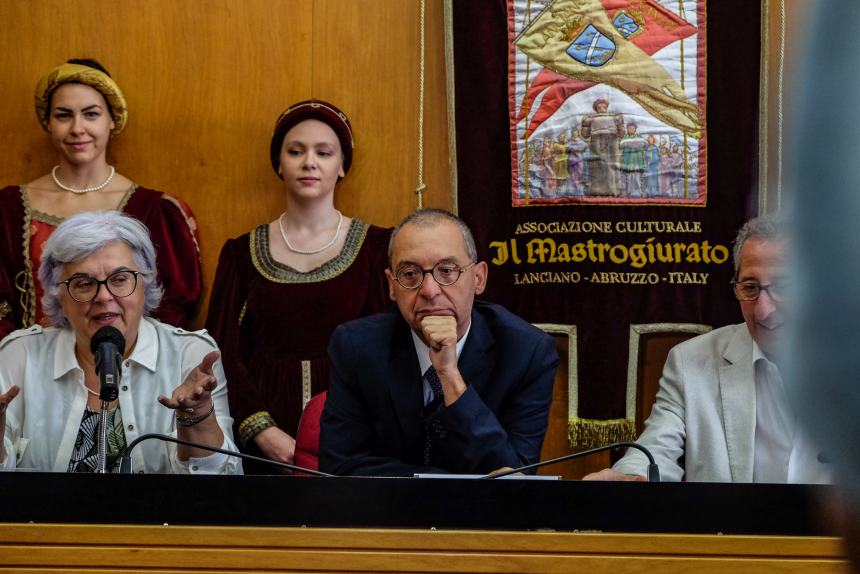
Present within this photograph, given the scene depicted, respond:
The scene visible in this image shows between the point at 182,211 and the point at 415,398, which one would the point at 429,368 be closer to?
the point at 415,398

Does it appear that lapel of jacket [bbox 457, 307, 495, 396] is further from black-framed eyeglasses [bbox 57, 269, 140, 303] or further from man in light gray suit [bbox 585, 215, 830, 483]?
black-framed eyeglasses [bbox 57, 269, 140, 303]

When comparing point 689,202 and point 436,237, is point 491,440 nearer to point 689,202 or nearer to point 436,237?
point 436,237

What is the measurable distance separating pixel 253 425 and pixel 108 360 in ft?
5.14

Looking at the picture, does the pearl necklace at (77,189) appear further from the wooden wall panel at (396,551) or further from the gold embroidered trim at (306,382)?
the wooden wall panel at (396,551)

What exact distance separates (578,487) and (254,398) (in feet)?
6.90

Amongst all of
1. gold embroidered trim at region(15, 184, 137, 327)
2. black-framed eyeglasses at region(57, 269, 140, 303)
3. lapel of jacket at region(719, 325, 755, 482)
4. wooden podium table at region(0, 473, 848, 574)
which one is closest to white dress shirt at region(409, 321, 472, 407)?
lapel of jacket at region(719, 325, 755, 482)

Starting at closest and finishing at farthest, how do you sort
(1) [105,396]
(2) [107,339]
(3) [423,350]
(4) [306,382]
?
(1) [105,396] → (2) [107,339] → (3) [423,350] → (4) [306,382]

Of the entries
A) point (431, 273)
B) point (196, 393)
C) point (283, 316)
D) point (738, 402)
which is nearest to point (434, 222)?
point (431, 273)

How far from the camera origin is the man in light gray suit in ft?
8.59

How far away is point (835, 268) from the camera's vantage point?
417mm

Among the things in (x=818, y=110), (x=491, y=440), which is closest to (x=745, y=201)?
(x=491, y=440)

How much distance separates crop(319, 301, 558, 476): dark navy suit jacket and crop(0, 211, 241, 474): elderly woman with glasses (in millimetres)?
294

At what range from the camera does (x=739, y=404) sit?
265 cm

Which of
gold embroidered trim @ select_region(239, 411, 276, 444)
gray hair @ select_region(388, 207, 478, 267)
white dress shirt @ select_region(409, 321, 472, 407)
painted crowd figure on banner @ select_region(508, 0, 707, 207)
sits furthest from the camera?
painted crowd figure on banner @ select_region(508, 0, 707, 207)
